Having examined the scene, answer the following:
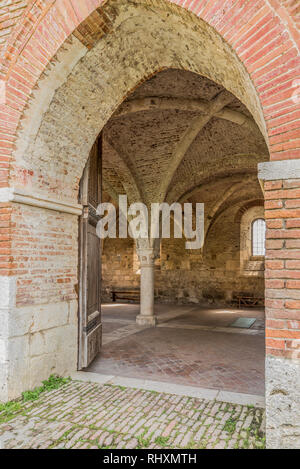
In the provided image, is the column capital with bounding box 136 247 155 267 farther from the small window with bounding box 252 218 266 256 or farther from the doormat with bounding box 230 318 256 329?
the small window with bounding box 252 218 266 256

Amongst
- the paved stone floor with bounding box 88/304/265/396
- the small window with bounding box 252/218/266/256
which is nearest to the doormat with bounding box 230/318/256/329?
the paved stone floor with bounding box 88/304/265/396

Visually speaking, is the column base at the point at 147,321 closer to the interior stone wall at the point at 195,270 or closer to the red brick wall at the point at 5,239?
the interior stone wall at the point at 195,270

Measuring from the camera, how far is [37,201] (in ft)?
12.9

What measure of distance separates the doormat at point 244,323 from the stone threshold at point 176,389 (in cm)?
492

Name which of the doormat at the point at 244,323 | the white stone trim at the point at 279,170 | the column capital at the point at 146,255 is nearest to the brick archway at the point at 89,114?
the white stone trim at the point at 279,170

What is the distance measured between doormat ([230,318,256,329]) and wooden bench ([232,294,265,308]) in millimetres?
2850

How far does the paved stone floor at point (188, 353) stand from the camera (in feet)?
14.7

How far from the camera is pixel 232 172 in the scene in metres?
9.91

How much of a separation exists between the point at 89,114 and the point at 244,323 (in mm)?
7208

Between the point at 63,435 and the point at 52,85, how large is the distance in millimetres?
3610
